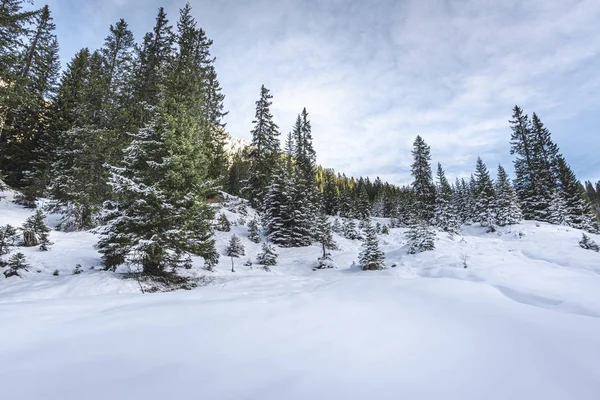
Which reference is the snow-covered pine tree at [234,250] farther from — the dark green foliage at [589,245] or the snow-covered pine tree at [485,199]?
the snow-covered pine tree at [485,199]

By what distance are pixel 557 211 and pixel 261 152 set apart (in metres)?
32.0

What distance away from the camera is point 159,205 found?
352 inches

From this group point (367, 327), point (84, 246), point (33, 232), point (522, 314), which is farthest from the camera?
point (84, 246)

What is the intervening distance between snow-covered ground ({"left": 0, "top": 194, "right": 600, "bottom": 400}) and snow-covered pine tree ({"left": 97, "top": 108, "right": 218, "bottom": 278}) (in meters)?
4.96

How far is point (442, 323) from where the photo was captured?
315 cm

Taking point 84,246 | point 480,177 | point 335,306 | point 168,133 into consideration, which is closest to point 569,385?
point 335,306

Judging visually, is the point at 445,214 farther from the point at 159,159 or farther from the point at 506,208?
the point at 159,159

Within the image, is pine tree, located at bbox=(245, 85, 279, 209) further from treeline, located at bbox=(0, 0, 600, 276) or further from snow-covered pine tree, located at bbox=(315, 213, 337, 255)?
snow-covered pine tree, located at bbox=(315, 213, 337, 255)

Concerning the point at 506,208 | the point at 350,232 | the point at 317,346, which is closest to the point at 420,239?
the point at 350,232

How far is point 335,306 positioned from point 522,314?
2347mm

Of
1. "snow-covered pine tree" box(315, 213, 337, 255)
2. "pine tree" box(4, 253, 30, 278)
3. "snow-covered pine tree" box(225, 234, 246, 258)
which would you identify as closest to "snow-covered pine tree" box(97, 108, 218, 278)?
"pine tree" box(4, 253, 30, 278)

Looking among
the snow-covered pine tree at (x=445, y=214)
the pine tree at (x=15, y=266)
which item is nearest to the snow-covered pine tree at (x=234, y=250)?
the pine tree at (x=15, y=266)

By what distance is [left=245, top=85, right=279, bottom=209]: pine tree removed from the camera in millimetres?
31391

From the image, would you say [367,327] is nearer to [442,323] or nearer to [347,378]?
[442,323]
